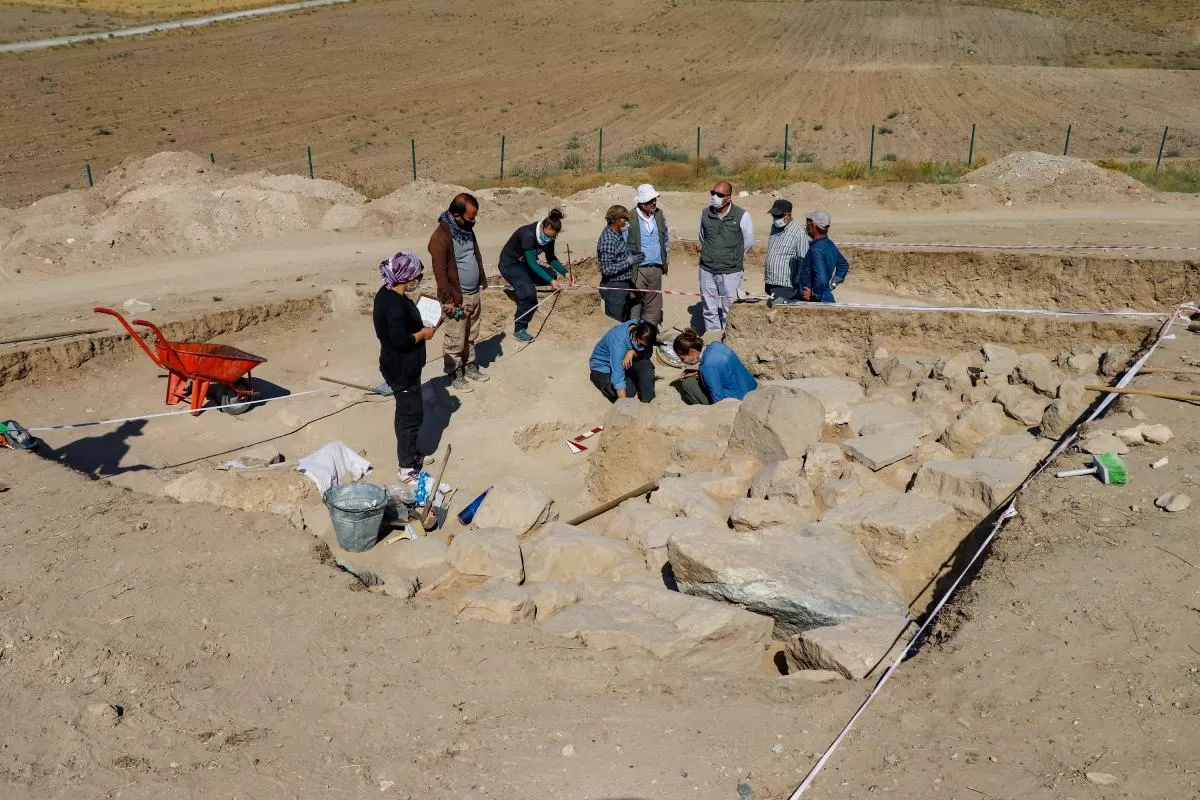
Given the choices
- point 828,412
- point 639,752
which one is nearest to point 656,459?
point 828,412

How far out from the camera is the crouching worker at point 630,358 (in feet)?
30.7

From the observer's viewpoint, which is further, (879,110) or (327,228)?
(879,110)

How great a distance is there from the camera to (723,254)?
1024 cm

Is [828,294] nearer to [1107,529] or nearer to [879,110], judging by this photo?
[1107,529]

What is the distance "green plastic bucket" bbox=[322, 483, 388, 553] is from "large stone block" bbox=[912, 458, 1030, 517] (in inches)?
157

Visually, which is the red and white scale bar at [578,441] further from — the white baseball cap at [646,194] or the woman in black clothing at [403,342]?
the white baseball cap at [646,194]

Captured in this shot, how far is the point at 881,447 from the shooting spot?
7.92 metres

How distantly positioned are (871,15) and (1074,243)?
41842 millimetres

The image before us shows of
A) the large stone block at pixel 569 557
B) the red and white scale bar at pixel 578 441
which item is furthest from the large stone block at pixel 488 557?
the red and white scale bar at pixel 578 441

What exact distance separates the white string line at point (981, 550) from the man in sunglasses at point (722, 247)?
3.74m

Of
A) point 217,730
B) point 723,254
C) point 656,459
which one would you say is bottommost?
point 656,459

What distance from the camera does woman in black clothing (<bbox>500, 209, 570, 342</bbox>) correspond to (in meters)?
10.5

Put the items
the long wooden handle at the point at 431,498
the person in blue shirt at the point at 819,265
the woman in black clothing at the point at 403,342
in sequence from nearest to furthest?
the woman in black clothing at the point at 403,342
the long wooden handle at the point at 431,498
the person in blue shirt at the point at 819,265

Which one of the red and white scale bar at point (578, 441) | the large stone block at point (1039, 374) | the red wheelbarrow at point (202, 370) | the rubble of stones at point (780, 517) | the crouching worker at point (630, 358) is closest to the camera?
the rubble of stones at point (780, 517)
